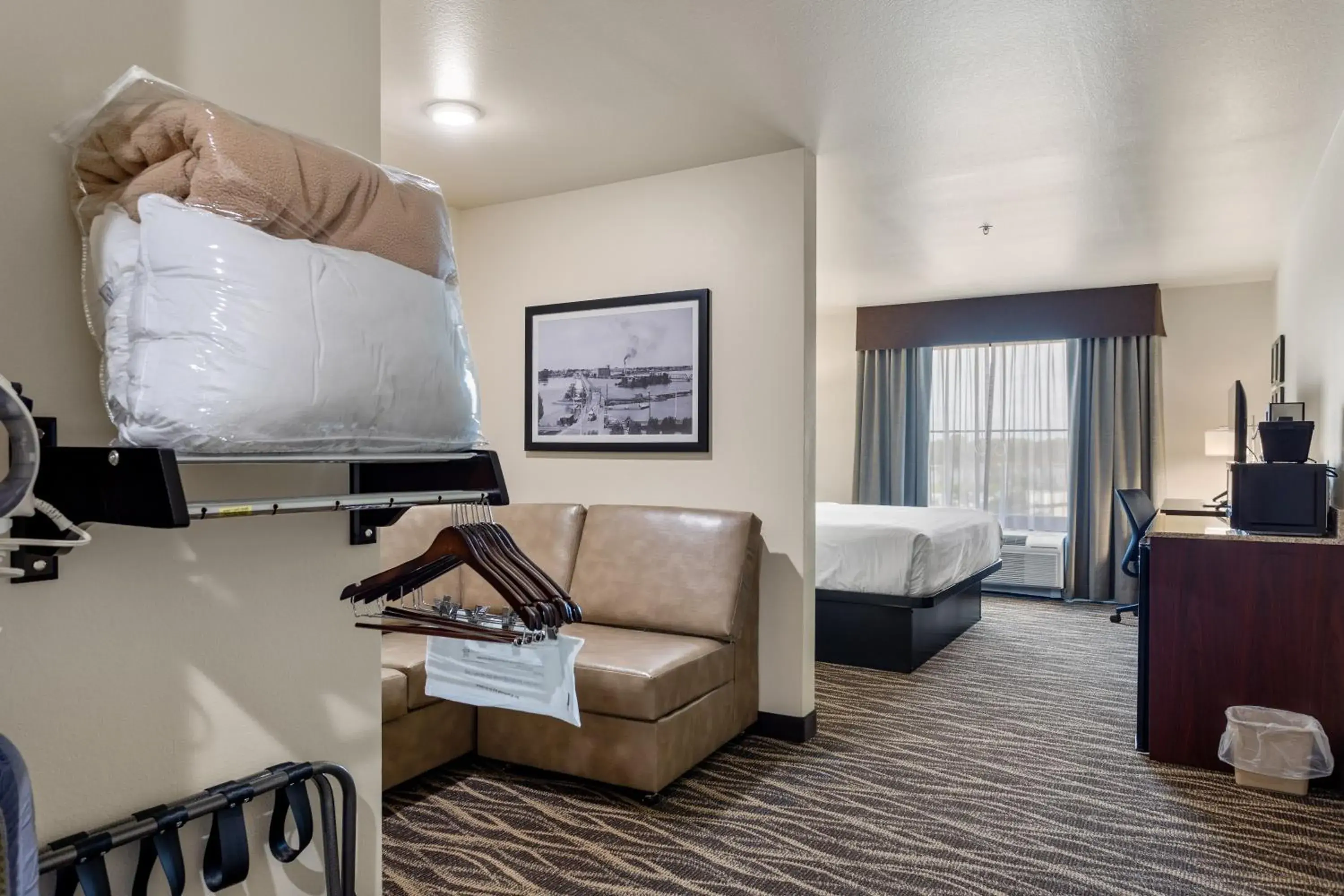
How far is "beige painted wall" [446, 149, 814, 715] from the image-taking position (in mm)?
3502

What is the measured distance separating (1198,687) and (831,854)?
5.48 ft

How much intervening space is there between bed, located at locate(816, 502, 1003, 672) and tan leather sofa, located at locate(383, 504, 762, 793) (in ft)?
4.45

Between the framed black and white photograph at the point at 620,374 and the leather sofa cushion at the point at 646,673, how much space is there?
904 millimetres

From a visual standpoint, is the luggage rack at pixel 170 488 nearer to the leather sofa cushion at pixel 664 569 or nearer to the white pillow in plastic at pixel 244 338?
Result: the white pillow in plastic at pixel 244 338

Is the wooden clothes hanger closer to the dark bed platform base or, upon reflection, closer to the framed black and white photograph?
the framed black and white photograph

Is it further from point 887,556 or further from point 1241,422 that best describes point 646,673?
point 1241,422

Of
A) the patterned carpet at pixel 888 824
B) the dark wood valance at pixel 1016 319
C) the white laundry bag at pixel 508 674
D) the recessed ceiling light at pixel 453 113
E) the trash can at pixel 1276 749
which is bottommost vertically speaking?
the patterned carpet at pixel 888 824

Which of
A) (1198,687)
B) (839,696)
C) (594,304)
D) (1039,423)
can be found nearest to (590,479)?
(594,304)

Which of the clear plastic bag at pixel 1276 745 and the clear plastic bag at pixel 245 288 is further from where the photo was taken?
the clear plastic bag at pixel 1276 745

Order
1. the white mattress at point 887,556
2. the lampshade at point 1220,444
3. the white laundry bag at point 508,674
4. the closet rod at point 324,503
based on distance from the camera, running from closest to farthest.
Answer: the closet rod at point 324,503, the white laundry bag at point 508,674, the white mattress at point 887,556, the lampshade at point 1220,444

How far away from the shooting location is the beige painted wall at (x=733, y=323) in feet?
11.5

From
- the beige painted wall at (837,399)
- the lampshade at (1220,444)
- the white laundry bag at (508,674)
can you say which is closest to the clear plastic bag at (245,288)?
the white laundry bag at (508,674)

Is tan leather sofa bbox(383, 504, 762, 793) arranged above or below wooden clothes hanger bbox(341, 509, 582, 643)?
below

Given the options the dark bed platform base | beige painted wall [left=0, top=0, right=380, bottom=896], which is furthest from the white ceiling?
the dark bed platform base
